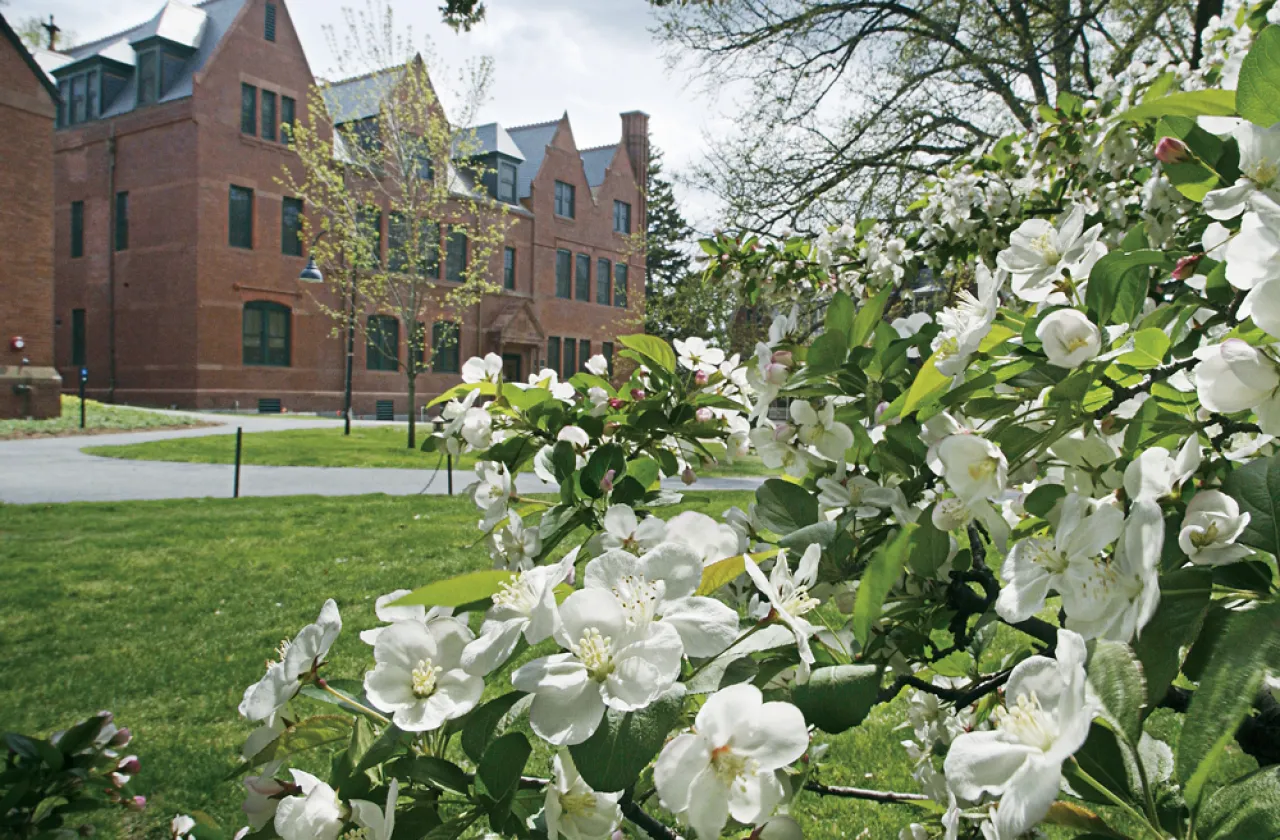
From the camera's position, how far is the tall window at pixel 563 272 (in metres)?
34.3

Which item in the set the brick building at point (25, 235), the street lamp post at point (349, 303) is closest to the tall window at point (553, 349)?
the street lamp post at point (349, 303)

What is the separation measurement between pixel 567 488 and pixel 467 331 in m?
30.3

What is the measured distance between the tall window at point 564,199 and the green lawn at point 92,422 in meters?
17.4

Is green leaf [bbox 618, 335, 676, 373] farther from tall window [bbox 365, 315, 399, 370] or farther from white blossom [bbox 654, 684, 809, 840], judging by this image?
tall window [bbox 365, 315, 399, 370]

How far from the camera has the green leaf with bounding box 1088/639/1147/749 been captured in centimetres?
60

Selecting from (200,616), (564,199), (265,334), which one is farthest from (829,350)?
(564,199)

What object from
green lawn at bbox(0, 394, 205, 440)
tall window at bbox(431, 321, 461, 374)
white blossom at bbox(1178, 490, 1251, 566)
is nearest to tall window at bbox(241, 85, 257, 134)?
tall window at bbox(431, 321, 461, 374)

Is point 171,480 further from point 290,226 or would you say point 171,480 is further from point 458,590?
point 290,226

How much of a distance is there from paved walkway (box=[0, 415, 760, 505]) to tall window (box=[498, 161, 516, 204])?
19.6 metres

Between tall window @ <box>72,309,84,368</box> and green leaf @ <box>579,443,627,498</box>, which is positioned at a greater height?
tall window @ <box>72,309,84,368</box>

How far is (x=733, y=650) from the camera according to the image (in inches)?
30.1

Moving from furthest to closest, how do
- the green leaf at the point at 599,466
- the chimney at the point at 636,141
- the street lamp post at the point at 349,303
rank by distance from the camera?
the chimney at the point at 636,141 → the street lamp post at the point at 349,303 → the green leaf at the point at 599,466

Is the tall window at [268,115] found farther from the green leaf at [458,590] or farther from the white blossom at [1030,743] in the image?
the white blossom at [1030,743]

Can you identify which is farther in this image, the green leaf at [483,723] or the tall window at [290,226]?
the tall window at [290,226]
